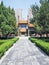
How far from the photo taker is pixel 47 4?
173ft

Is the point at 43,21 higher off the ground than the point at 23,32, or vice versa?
the point at 43,21

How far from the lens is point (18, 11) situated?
159500 mm

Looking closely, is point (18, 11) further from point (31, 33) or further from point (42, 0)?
point (42, 0)

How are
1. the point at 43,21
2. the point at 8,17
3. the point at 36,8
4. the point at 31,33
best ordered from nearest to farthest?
the point at 43,21 → the point at 8,17 → the point at 36,8 → the point at 31,33

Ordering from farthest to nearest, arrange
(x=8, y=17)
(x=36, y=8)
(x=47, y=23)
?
1. (x=36, y=8)
2. (x=8, y=17)
3. (x=47, y=23)

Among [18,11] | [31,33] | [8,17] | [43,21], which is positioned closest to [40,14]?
[43,21]

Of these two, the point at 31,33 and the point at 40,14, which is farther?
the point at 31,33

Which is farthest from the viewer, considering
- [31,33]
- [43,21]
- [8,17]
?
[31,33]

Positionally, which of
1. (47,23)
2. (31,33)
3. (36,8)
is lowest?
(31,33)

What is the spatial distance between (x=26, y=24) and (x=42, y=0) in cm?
5007

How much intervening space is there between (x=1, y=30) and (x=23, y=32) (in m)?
55.0

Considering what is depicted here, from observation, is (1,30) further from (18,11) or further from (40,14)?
(18,11)

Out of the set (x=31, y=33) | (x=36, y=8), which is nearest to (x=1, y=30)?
(x=36, y=8)

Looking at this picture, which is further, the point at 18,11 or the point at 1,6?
the point at 18,11
